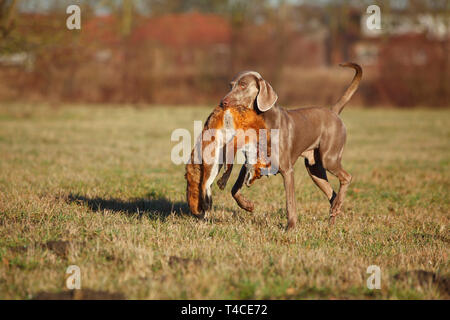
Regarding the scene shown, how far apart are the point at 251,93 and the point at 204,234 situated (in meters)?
1.56

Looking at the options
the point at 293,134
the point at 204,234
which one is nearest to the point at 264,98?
the point at 293,134

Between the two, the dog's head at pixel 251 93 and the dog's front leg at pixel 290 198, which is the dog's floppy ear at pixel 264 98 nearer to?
the dog's head at pixel 251 93

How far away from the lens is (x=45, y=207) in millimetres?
6129

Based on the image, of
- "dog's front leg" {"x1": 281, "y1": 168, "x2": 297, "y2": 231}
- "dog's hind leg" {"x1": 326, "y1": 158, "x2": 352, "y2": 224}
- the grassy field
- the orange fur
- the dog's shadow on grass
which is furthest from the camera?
"dog's hind leg" {"x1": 326, "y1": 158, "x2": 352, "y2": 224}

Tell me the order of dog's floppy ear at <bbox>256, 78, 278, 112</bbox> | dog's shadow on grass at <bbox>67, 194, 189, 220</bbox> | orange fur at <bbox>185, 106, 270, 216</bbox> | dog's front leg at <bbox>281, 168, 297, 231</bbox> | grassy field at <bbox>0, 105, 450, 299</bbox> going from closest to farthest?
grassy field at <bbox>0, 105, 450, 299</bbox>, orange fur at <bbox>185, 106, 270, 216</bbox>, dog's floppy ear at <bbox>256, 78, 278, 112</bbox>, dog's front leg at <bbox>281, 168, 297, 231</bbox>, dog's shadow on grass at <bbox>67, 194, 189, 220</bbox>

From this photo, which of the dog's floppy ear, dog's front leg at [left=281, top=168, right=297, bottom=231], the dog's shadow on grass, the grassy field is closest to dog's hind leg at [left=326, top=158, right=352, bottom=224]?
the grassy field

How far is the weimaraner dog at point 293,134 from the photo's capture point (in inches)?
222

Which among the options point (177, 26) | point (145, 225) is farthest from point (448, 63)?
point (145, 225)

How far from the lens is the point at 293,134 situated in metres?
5.92

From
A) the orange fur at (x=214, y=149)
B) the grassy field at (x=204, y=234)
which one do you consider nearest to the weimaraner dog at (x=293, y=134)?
the orange fur at (x=214, y=149)

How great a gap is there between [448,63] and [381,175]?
19.5m

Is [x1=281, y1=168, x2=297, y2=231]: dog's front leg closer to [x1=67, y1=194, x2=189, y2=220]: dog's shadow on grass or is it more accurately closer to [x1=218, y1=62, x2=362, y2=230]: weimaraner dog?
[x1=218, y1=62, x2=362, y2=230]: weimaraner dog

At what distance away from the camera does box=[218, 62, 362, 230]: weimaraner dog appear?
565 centimetres

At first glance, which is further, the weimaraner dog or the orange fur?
the weimaraner dog
